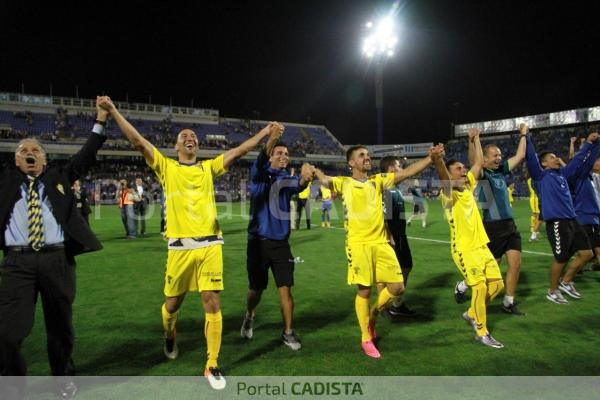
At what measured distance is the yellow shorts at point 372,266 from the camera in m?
4.59

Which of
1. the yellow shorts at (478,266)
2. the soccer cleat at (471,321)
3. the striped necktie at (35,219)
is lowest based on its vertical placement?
the soccer cleat at (471,321)

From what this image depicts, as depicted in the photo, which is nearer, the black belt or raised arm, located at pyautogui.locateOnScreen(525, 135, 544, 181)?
the black belt

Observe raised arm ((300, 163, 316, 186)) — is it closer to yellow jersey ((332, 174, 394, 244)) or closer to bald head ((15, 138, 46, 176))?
yellow jersey ((332, 174, 394, 244))

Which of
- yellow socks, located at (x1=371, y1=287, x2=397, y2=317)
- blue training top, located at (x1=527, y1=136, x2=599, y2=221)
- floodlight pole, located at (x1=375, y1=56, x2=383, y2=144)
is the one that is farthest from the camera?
floodlight pole, located at (x1=375, y1=56, x2=383, y2=144)

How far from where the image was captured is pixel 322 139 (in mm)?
69375

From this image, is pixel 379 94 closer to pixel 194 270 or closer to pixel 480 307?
pixel 480 307

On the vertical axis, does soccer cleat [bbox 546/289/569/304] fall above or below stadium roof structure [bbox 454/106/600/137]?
below

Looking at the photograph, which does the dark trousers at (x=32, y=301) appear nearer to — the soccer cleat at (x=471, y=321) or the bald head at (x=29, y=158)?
the bald head at (x=29, y=158)

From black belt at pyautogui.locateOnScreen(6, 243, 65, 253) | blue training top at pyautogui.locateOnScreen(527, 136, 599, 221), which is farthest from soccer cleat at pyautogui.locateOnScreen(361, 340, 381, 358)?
blue training top at pyautogui.locateOnScreen(527, 136, 599, 221)

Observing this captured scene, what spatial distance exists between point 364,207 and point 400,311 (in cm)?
203

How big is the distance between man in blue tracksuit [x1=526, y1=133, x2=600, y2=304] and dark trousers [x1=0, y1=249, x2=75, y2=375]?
6.36 m

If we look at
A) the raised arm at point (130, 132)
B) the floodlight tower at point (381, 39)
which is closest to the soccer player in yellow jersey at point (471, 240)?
the raised arm at point (130, 132)

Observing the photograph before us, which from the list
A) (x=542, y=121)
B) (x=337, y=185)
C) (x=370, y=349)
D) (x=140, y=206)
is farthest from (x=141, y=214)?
(x=542, y=121)

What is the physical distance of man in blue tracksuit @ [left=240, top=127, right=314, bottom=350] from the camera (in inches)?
195
